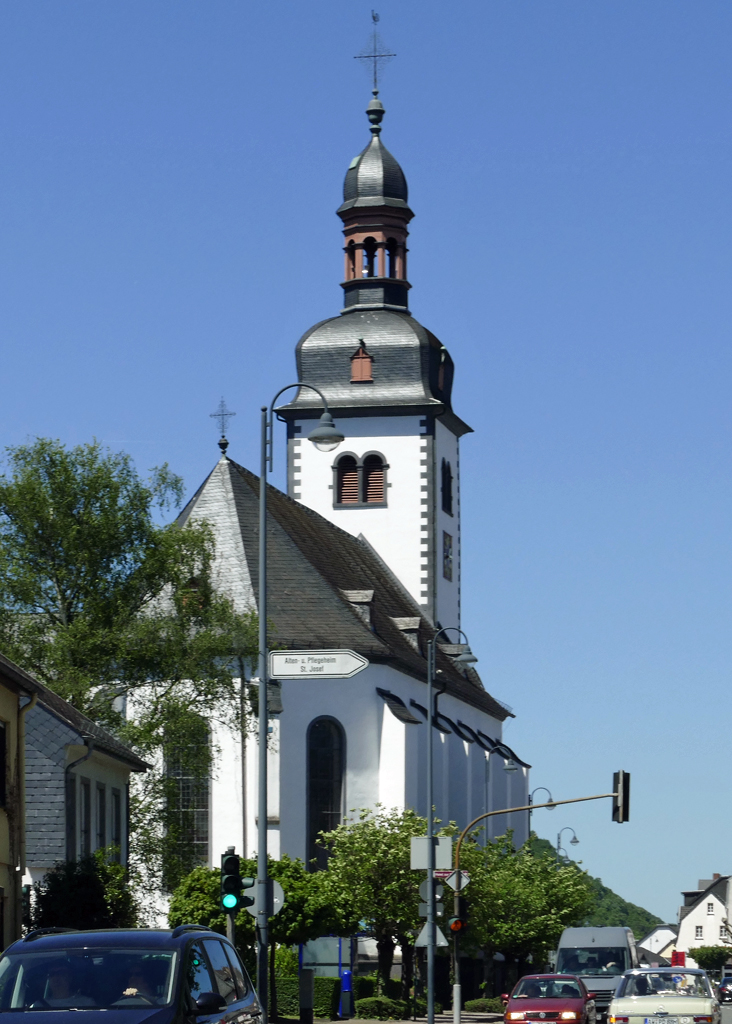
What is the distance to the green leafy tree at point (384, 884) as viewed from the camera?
142 ft

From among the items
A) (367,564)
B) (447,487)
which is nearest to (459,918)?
(367,564)

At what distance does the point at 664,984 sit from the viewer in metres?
23.2

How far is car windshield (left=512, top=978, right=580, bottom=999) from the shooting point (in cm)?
3000

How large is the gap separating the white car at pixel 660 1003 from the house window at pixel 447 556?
41.9 metres

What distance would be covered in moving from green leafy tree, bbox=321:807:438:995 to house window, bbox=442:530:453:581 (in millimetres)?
20921

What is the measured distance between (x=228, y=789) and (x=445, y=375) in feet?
69.0

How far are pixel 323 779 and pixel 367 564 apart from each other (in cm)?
1182

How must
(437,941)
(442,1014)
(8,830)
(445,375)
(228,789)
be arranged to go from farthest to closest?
(445,375) → (228,789) → (442,1014) → (437,941) → (8,830)

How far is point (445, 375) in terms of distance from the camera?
64.2m

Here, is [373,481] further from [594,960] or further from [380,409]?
[594,960]

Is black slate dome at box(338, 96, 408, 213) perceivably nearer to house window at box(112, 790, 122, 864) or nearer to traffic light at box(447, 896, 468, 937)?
house window at box(112, 790, 122, 864)

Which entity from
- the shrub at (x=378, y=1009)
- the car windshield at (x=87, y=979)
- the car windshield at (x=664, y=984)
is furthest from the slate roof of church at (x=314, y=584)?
the car windshield at (x=87, y=979)

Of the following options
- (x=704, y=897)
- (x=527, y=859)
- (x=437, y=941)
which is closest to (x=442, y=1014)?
(x=437, y=941)

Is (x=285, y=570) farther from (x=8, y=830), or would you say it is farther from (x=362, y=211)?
(x=8, y=830)
